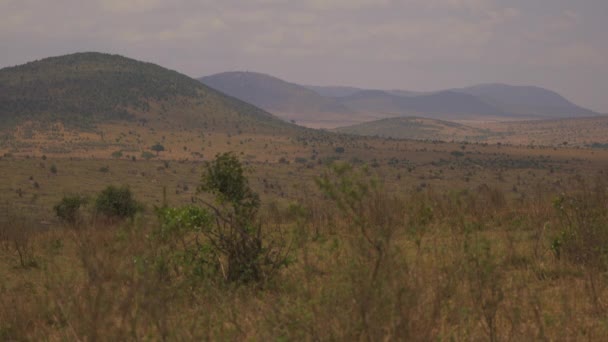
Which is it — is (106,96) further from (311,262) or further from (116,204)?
(311,262)

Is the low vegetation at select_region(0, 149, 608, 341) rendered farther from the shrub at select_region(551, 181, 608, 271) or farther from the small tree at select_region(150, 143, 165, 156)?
the small tree at select_region(150, 143, 165, 156)

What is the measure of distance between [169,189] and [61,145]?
2789cm

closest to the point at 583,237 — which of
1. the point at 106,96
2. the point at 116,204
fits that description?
the point at 116,204

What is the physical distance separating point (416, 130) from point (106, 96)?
8337cm

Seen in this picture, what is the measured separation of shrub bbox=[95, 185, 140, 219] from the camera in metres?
17.7

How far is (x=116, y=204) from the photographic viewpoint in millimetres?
18016

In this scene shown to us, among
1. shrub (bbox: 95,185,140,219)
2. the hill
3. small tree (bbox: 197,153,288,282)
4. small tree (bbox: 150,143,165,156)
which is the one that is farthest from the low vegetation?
A: the hill

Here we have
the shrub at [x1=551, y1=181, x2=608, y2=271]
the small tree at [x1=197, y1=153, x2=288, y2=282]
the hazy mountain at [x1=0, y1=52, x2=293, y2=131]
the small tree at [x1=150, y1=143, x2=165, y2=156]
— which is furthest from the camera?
the hazy mountain at [x1=0, y1=52, x2=293, y2=131]

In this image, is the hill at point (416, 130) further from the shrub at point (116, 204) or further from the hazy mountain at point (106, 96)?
the shrub at point (116, 204)

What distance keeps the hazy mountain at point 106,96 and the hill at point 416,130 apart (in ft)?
151

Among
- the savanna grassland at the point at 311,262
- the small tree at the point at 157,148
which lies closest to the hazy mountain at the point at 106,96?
the small tree at the point at 157,148

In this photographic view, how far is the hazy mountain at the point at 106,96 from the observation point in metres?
77.1

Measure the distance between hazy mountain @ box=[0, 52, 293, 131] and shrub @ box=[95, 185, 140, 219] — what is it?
58330mm

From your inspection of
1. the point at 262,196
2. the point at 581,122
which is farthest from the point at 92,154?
the point at 581,122
